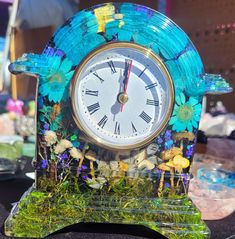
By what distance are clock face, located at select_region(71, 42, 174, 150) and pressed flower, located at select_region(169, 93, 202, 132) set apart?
0.03 meters

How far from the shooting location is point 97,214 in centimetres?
80

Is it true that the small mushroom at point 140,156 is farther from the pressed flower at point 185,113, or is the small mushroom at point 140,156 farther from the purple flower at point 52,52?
the purple flower at point 52,52

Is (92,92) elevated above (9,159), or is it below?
above

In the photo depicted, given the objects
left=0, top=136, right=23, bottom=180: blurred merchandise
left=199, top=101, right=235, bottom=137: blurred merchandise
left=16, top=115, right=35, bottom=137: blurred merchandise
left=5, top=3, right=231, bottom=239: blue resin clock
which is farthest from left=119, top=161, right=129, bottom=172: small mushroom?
left=16, top=115, right=35, bottom=137: blurred merchandise

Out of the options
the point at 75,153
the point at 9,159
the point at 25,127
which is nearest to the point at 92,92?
the point at 75,153

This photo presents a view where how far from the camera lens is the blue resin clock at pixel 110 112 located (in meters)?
0.79

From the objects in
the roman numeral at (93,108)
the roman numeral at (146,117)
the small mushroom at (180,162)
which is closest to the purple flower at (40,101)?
the roman numeral at (93,108)

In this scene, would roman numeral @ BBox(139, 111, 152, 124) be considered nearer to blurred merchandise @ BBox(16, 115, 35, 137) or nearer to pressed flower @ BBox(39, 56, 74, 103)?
pressed flower @ BBox(39, 56, 74, 103)

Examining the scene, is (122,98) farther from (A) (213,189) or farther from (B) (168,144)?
(A) (213,189)

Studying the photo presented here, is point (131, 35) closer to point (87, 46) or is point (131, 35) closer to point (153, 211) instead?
point (87, 46)

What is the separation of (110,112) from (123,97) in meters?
0.04

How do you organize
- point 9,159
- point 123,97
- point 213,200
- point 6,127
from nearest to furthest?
point 123,97 < point 213,200 < point 9,159 < point 6,127

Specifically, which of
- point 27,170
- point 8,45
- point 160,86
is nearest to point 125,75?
point 160,86

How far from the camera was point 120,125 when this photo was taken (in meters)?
0.80
